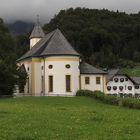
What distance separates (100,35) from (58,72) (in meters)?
104

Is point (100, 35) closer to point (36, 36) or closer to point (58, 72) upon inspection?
point (36, 36)

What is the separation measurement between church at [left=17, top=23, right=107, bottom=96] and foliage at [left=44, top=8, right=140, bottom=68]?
83589mm

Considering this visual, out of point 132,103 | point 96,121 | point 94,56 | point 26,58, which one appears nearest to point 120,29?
point 94,56

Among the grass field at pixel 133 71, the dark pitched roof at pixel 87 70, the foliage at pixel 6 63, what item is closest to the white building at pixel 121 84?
the grass field at pixel 133 71

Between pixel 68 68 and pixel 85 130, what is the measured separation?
52.2m

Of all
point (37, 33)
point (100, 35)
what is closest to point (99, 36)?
point (100, 35)

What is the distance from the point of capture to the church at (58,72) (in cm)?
6844

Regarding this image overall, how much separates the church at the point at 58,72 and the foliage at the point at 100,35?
274 ft

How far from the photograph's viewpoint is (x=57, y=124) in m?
19.2

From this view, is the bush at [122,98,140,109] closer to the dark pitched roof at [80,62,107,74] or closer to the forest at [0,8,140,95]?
the dark pitched roof at [80,62,107,74]

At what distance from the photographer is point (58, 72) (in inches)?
2704

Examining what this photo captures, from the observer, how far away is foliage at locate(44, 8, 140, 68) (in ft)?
538

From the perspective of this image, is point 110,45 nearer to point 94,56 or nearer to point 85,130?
point 94,56

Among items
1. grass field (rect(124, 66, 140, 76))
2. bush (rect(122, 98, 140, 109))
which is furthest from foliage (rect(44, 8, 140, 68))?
bush (rect(122, 98, 140, 109))
